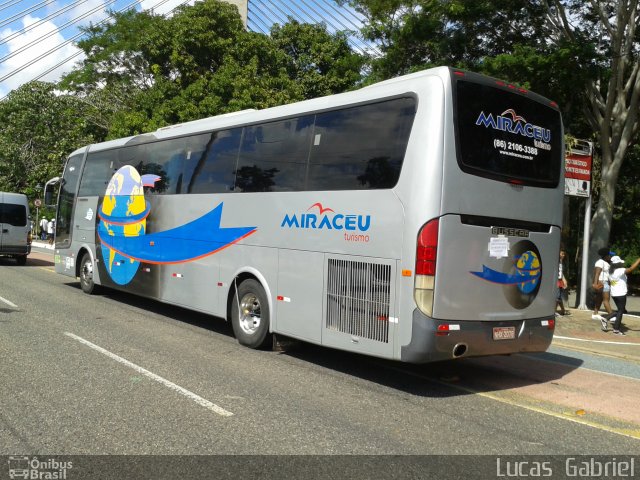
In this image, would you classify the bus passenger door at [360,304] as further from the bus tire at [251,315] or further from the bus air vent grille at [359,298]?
the bus tire at [251,315]

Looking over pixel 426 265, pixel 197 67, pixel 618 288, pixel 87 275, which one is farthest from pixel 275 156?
pixel 197 67

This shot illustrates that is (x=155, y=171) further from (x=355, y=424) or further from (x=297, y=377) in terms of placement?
(x=355, y=424)

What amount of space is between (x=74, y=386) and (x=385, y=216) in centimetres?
371

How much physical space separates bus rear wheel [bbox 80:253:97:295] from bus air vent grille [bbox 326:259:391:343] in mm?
8136

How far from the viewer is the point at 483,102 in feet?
21.7

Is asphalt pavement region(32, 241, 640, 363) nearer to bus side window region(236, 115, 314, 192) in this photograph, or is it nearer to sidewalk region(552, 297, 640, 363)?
sidewalk region(552, 297, 640, 363)

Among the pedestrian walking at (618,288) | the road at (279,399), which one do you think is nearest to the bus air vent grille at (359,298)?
the road at (279,399)

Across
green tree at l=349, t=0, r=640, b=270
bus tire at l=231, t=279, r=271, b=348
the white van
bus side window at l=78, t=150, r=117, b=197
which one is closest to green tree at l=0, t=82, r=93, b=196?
the white van

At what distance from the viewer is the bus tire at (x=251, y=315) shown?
8.27 metres

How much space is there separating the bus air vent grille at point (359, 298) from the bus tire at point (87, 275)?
26.7 feet

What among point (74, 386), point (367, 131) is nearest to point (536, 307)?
point (367, 131)

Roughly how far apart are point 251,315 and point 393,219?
3.13 metres

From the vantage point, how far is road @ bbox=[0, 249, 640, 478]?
477 centimetres

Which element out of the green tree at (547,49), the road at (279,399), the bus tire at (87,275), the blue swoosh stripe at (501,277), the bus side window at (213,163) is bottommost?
the road at (279,399)
